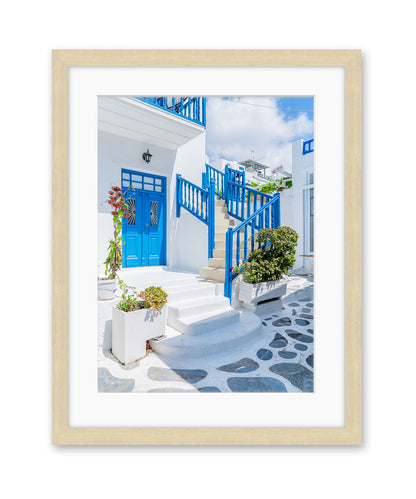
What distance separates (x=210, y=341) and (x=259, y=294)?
4.55ft

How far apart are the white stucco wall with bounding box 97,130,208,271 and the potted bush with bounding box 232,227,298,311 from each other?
1.12 m

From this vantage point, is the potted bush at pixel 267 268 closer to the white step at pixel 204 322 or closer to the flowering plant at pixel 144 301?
the white step at pixel 204 322

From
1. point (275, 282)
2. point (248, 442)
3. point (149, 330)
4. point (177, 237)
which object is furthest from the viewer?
point (177, 237)

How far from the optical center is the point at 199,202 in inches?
185

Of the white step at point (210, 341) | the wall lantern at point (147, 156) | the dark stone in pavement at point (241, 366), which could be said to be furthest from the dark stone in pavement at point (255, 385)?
the wall lantern at point (147, 156)

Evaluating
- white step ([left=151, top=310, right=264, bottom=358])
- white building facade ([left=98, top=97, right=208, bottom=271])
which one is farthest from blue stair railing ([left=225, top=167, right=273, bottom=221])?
white step ([left=151, top=310, right=264, bottom=358])

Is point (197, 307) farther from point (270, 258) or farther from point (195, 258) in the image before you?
point (195, 258)

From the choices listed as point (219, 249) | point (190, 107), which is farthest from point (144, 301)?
point (190, 107)

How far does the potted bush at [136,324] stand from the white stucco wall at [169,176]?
210cm
